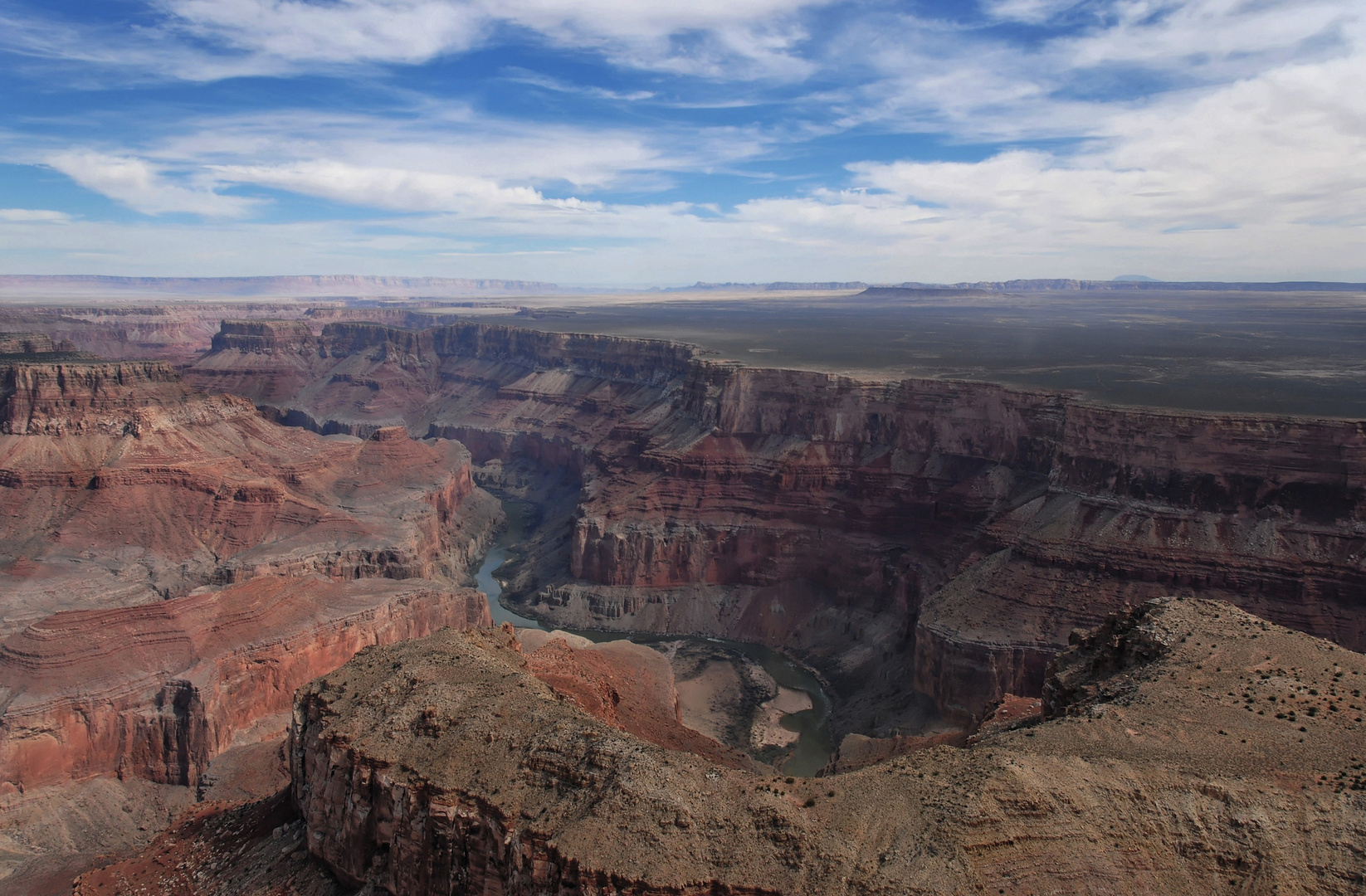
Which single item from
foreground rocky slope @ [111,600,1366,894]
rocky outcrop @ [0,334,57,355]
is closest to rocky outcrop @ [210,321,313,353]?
rocky outcrop @ [0,334,57,355]

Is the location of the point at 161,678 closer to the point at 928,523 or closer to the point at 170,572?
the point at 170,572

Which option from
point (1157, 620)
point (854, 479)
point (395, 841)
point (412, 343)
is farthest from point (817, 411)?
point (412, 343)

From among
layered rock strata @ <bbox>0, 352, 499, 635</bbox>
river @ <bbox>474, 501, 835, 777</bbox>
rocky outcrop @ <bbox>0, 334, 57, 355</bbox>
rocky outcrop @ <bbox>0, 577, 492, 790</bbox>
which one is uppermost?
rocky outcrop @ <bbox>0, 334, 57, 355</bbox>

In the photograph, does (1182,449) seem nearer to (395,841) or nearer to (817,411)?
(817,411)

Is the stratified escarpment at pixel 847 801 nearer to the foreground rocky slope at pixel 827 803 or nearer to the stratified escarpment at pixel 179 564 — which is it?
the foreground rocky slope at pixel 827 803

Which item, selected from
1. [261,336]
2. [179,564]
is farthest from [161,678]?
[261,336]

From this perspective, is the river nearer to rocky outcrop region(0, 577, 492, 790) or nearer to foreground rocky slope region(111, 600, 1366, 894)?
rocky outcrop region(0, 577, 492, 790)
